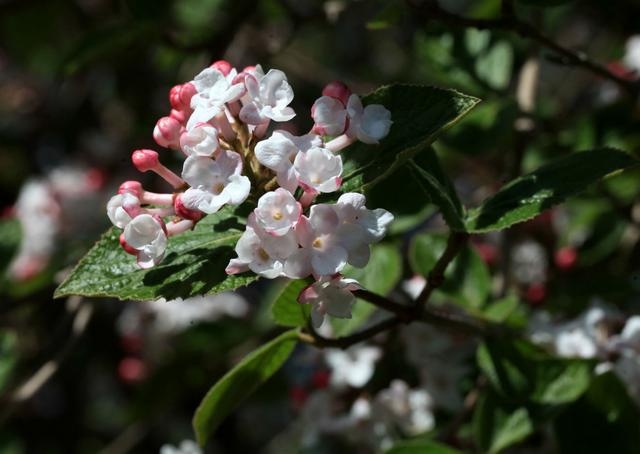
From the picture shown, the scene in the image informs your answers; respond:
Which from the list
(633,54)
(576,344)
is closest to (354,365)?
(576,344)

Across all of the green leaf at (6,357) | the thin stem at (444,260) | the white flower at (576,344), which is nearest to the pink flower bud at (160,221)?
the thin stem at (444,260)

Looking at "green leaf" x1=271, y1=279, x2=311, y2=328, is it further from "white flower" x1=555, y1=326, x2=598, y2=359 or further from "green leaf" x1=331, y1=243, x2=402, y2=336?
"white flower" x1=555, y1=326, x2=598, y2=359

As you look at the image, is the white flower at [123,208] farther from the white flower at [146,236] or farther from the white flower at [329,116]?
the white flower at [329,116]

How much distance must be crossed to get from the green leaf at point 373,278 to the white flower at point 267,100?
1.33 ft

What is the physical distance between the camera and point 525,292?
189 cm

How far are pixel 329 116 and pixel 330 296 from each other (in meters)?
0.19

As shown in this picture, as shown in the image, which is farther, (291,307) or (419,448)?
(419,448)

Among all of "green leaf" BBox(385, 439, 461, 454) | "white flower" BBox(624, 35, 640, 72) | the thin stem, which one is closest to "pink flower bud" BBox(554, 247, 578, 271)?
"white flower" BBox(624, 35, 640, 72)

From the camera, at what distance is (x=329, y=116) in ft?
3.13

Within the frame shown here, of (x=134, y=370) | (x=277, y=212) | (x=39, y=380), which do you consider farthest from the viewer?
(x=134, y=370)

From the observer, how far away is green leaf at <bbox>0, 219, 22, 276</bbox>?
194 cm

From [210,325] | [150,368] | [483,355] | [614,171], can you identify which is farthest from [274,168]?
[150,368]

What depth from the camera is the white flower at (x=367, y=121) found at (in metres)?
0.96

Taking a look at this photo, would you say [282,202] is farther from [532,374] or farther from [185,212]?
[532,374]
